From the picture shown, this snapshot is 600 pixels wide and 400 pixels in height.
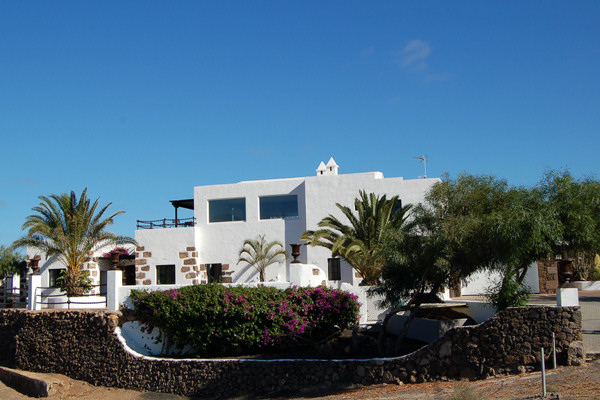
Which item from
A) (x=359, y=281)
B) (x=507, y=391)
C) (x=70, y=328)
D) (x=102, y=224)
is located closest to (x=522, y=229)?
(x=507, y=391)

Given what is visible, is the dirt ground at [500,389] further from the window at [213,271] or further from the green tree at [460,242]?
the window at [213,271]

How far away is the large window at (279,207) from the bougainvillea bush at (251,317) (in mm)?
10791

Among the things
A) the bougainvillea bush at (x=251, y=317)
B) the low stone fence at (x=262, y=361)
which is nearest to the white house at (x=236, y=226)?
the low stone fence at (x=262, y=361)

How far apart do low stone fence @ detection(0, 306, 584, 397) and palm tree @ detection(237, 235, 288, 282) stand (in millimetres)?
9020

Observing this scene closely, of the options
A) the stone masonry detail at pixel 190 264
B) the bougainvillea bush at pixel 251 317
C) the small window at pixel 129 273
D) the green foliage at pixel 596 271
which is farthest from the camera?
the small window at pixel 129 273

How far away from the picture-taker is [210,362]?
1622 centimetres

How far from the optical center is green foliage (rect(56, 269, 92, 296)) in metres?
23.2

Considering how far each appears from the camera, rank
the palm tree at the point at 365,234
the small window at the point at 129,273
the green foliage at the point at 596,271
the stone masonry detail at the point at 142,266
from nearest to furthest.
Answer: the palm tree at the point at 365,234
the green foliage at the point at 596,271
the stone masonry detail at the point at 142,266
the small window at the point at 129,273

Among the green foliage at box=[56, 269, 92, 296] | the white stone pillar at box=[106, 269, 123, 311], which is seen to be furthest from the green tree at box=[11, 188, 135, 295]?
the white stone pillar at box=[106, 269, 123, 311]

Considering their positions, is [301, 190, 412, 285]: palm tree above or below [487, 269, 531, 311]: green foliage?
above

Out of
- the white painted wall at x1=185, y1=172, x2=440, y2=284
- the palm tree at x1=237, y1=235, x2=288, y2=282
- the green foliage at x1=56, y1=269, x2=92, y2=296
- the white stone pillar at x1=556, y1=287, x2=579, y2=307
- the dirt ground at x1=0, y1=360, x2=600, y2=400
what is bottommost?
the dirt ground at x1=0, y1=360, x2=600, y2=400

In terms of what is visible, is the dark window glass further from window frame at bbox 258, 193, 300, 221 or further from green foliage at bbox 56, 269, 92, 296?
window frame at bbox 258, 193, 300, 221

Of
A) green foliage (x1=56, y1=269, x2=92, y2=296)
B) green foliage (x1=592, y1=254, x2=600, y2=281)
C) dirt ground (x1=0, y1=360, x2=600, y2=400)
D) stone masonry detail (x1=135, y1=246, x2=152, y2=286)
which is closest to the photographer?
dirt ground (x1=0, y1=360, x2=600, y2=400)

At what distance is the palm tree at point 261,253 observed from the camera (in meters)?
26.8
